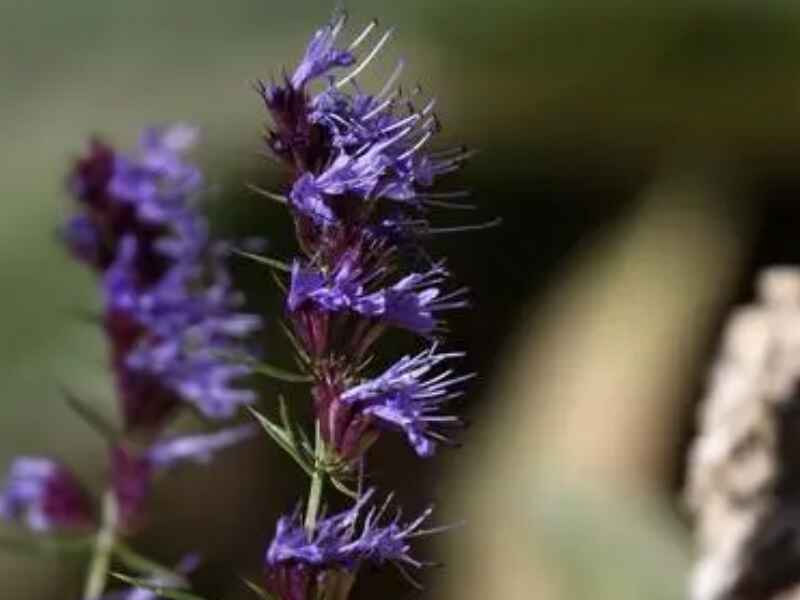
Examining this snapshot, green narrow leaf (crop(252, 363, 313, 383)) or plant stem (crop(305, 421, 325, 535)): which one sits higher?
green narrow leaf (crop(252, 363, 313, 383))

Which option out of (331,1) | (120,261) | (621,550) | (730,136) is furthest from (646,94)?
(120,261)

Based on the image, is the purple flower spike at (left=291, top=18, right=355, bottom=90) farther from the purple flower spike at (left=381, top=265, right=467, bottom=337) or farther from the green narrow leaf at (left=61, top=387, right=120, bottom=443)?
the green narrow leaf at (left=61, top=387, right=120, bottom=443)

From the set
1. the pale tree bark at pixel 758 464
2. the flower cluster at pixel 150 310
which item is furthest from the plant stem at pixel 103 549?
the pale tree bark at pixel 758 464

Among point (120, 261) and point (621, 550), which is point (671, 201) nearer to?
point (621, 550)

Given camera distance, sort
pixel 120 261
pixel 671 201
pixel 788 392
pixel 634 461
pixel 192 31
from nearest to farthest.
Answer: pixel 120 261 < pixel 788 392 < pixel 634 461 < pixel 671 201 < pixel 192 31

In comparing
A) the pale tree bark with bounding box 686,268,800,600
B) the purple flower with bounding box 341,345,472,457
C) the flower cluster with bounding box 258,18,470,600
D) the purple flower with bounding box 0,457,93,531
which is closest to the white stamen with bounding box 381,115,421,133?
the flower cluster with bounding box 258,18,470,600

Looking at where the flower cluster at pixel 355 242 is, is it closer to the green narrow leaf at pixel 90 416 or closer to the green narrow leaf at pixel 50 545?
the green narrow leaf at pixel 90 416

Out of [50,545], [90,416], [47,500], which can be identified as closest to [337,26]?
[90,416]
